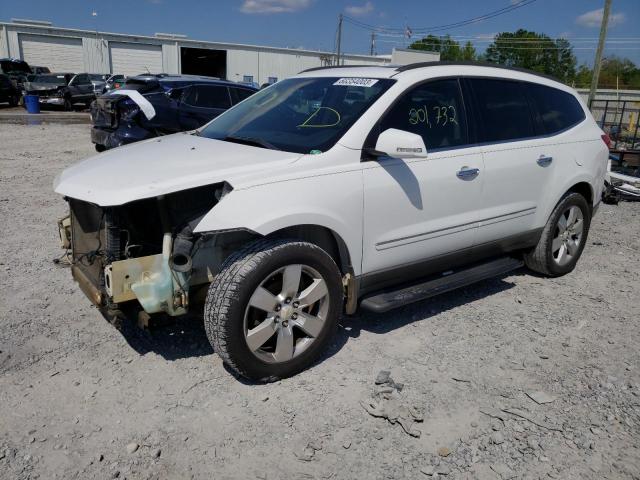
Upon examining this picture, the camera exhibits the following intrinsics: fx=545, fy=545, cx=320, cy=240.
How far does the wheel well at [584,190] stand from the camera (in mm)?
5156

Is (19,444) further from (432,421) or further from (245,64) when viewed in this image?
(245,64)

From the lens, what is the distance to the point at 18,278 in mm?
4625

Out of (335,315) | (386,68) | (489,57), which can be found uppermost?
(489,57)

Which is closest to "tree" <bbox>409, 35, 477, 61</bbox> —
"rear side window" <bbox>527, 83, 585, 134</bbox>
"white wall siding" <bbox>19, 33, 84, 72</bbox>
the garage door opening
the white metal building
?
the white metal building

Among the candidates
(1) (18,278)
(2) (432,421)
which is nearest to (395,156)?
(2) (432,421)

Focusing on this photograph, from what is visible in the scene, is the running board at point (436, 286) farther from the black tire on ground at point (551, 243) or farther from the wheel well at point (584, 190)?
the wheel well at point (584, 190)

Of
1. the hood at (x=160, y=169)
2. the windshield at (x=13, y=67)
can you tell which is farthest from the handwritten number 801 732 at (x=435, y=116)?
the windshield at (x=13, y=67)

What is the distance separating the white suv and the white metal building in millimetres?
30563

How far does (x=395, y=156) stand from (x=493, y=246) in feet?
5.24

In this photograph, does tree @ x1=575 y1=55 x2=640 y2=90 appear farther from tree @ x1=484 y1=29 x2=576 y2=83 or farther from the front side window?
the front side window

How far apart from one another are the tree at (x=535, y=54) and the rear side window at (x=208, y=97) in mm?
73459

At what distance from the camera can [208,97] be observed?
1116cm

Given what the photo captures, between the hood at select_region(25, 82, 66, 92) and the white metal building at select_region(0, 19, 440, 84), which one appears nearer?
the hood at select_region(25, 82, 66, 92)

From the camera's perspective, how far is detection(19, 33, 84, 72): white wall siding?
40469mm
